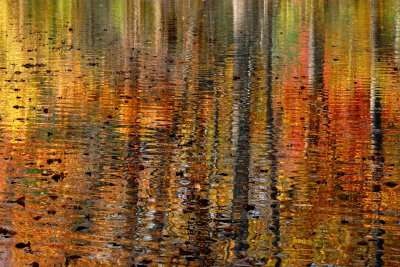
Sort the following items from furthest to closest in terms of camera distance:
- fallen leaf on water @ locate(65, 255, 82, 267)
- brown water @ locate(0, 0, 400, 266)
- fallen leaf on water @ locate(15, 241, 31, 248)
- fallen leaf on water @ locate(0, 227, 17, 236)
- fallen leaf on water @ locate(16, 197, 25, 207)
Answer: fallen leaf on water @ locate(16, 197, 25, 207)
fallen leaf on water @ locate(0, 227, 17, 236)
brown water @ locate(0, 0, 400, 266)
fallen leaf on water @ locate(15, 241, 31, 248)
fallen leaf on water @ locate(65, 255, 82, 267)

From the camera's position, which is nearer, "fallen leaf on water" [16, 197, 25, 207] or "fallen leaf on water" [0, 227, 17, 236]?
"fallen leaf on water" [0, 227, 17, 236]

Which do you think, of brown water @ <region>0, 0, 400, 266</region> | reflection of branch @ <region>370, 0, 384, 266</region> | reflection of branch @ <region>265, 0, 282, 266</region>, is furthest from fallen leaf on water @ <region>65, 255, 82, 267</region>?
reflection of branch @ <region>370, 0, 384, 266</region>

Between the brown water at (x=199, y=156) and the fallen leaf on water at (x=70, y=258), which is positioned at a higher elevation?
the brown water at (x=199, y=156)

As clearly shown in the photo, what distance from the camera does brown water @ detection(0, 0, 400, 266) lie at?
943 cm

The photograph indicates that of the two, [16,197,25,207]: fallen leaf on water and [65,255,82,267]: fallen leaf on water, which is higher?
[16,197,25,207]: fallen leaf on water

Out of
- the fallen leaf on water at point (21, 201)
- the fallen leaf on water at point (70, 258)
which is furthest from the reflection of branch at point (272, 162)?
the fallen leaf on water at point (21, 201)

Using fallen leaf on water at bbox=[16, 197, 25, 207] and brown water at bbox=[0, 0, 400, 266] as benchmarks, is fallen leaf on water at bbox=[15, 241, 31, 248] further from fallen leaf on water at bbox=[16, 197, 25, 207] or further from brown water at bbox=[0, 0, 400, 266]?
fallen leaf on water at bbox=[16, 197, 25, 207]

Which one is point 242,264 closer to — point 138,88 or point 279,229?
point 279,229

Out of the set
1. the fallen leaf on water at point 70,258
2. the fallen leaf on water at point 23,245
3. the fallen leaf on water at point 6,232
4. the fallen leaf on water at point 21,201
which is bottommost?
the fallen leaf on water at point 70,258

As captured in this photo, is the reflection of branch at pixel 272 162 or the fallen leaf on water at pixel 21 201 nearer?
the reflection of branch at pixel 272 162

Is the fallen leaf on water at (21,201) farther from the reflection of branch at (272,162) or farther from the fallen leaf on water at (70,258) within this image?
the reflection of branch at (272,162)

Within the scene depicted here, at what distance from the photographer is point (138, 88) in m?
21.1

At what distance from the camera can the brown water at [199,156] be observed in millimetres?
9430

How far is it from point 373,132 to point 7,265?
28.9 ft
